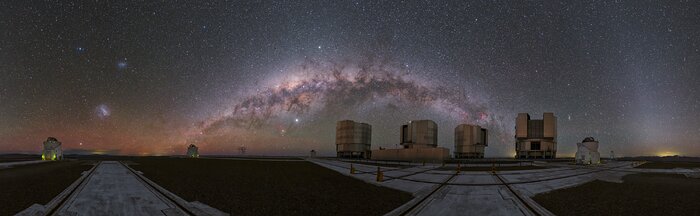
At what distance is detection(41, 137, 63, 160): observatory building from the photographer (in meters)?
81.7

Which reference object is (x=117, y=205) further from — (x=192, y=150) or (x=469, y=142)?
(x=192, y=150)

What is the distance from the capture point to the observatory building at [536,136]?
106 m

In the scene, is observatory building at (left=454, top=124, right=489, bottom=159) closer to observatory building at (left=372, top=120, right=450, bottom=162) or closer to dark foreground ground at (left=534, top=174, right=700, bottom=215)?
observatory building at (left=372, top=120, right=450, bottom=162)

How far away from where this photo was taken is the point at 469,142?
11656 cm

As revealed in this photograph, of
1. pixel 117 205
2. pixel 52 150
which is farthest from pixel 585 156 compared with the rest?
pixel 52 150

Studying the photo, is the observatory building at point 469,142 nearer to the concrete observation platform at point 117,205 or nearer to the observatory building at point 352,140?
the observatory building at point 352,140

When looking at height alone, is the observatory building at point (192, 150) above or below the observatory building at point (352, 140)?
below

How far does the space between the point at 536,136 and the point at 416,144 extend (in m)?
38.8

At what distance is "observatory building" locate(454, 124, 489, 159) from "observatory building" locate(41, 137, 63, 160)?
111834mm

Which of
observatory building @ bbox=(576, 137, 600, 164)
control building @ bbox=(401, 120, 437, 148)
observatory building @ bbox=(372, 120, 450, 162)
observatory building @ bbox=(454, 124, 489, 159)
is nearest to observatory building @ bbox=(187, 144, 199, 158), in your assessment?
observatory building @ bbox=(372, 120, 450, 162)

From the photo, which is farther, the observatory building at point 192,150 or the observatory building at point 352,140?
the observatory building at point 192,150

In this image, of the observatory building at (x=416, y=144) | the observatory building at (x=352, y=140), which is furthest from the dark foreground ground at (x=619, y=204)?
the observatory building at (x=352, y=140)

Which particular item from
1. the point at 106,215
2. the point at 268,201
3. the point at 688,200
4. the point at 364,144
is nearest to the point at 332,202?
the point at 268,201

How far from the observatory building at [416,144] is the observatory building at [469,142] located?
45.7ft
